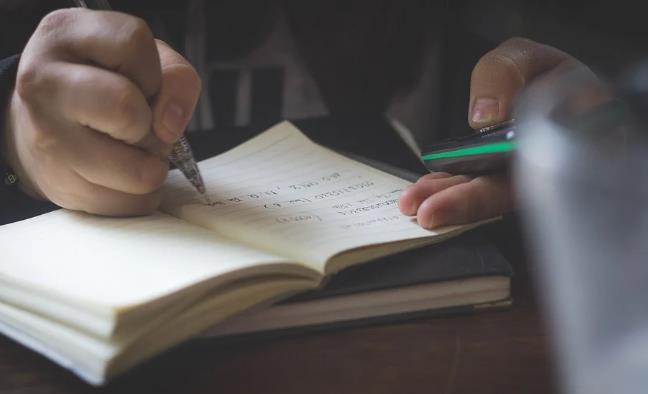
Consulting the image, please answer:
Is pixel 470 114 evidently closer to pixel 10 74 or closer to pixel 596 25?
pixel 10 74

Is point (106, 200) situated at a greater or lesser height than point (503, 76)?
lesser

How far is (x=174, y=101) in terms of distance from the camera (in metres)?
0.56

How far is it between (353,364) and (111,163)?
0.24 metres

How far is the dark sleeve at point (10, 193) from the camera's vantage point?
0.66 metres

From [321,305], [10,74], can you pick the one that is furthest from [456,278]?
[10,74]

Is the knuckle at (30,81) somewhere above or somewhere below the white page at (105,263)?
above

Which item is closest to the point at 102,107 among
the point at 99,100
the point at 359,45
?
the point at 99,100

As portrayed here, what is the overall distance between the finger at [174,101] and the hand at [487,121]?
0.59ft

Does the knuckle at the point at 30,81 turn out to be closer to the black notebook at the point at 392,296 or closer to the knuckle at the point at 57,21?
the knuckle at the point at 57,21

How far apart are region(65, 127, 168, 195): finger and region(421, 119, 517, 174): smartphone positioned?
0.76ft

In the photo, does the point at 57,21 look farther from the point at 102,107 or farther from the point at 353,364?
the point at 353,364

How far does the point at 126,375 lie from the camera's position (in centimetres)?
42

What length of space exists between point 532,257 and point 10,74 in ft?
1.62

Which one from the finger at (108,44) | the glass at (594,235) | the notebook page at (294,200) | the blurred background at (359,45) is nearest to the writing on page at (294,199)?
the notebook page at (294,200)
